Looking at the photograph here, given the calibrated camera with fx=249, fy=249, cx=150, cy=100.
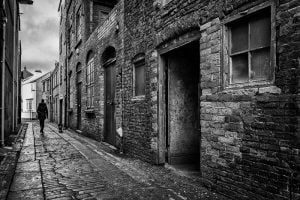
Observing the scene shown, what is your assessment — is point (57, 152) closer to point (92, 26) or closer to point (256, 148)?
point (256, 148)

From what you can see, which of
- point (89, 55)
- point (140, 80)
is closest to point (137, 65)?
point (140, 80)

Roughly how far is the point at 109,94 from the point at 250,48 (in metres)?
6.76

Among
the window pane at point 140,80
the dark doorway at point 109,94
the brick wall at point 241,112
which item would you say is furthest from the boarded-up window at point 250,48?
the dark doorway at point 109,94

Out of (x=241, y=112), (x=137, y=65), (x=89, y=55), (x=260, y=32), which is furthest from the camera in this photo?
(x=89, y=55)

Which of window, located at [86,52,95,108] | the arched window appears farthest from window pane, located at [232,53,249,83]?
window, located at [86,52,95,108]

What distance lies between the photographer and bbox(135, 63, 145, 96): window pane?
6.85m

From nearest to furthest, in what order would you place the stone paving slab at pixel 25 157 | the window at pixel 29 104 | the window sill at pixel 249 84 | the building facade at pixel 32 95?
the window sill at pixel 249 84, the stone paving slab at pixel 25 157, the building facade at pixel 32 95, the window at pixel 29 104

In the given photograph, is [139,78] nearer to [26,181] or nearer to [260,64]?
[26,181]

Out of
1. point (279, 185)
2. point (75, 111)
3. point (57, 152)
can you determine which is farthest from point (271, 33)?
point (75, 111)

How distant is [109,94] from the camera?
9648mm

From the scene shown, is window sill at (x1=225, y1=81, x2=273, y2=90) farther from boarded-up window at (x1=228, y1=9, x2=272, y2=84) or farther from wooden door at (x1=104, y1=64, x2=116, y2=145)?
wooden door at (x1=104, y1=64, x2=116, y2=145)

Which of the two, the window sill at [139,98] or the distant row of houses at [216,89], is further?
the window sill at [139,98]

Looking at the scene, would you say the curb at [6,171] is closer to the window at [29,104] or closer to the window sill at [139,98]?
the window sill at [139,98]

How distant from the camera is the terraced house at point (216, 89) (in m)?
3.06
